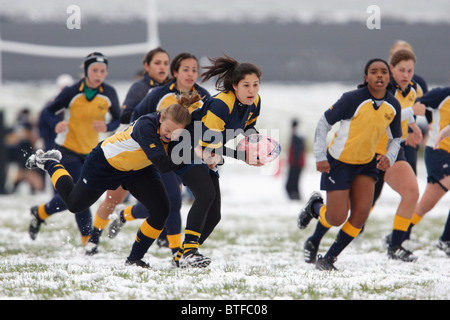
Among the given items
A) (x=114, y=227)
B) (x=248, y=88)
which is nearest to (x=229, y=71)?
(x=248, y=88)

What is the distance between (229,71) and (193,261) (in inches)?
70.7

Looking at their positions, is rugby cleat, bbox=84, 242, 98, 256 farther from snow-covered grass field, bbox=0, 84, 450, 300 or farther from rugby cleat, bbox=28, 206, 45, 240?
rugby cleat, bbox=28, 206, 45, 240

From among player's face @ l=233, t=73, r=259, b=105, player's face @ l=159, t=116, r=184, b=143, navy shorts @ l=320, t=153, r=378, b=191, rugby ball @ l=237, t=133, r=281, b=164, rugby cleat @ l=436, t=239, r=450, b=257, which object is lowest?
rugby cleat @ l=436, t=239, r=450, b=257

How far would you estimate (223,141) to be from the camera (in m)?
5.32

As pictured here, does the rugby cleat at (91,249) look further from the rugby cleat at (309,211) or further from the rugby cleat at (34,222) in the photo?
the rugby cleat at (309,211)

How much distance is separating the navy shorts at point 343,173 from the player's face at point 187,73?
5.47 ft

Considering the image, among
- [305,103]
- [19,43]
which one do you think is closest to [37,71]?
[19,43]

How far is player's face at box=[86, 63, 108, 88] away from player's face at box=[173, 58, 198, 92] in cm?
133

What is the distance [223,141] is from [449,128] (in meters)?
2.82

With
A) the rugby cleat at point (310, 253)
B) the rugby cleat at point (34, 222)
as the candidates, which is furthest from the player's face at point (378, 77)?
the rugby cleat at point (34, 222)

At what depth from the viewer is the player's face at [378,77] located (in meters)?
5.49

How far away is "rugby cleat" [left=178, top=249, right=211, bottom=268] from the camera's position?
200 inches

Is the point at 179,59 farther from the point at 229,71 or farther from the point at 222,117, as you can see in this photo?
the point at 222,117

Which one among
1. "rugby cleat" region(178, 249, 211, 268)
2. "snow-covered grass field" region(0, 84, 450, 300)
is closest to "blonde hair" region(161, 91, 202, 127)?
"rugby cleat" region(178, 249, 211, 268)
